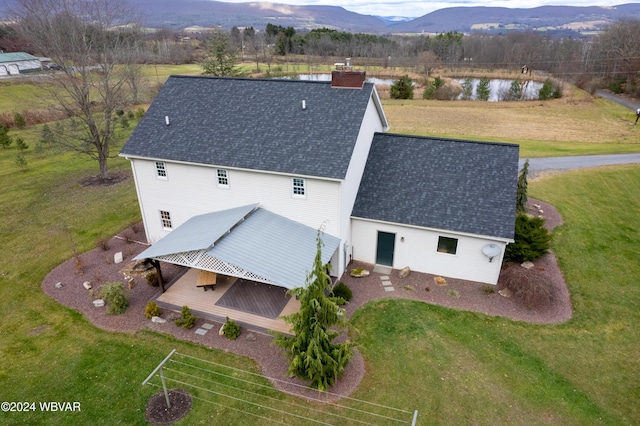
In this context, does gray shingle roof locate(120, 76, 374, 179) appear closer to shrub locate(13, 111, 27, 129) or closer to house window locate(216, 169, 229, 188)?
house window locate(216, 169, 229, 188)

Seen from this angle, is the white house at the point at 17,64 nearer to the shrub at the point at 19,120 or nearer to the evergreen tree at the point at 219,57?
the shrub at the point at 19,120

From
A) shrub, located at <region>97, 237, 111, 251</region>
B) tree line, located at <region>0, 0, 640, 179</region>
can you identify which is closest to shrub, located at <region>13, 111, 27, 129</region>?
tree line, located at <region>0, 0, 640, 179</region>

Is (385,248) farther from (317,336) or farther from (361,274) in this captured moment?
(317,336)

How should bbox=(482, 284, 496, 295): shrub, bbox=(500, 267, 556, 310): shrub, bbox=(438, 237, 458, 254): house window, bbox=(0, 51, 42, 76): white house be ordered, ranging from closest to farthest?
1. bbox=(500, 267, 556, 310): shrub
2. bbox=(482, 284, 496, 295): shrub
3. bbox=(438, 237, 458, 254): house window
4. bbox=(0, 51, 42, 76): white house

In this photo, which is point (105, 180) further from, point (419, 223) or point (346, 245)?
point (419, 223)

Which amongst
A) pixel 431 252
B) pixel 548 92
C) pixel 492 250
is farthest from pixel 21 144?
pixel 548 92
